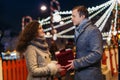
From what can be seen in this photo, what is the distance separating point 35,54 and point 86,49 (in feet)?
2.43

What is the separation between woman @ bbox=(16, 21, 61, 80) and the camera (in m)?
3.65

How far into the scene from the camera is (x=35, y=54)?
370 centimetres

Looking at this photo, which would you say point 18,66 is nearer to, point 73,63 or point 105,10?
point 73,63

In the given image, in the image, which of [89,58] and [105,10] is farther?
[105,10]

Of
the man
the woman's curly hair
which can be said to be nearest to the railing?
the woman's curly hair

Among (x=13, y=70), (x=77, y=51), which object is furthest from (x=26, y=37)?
(x=13, y=70)

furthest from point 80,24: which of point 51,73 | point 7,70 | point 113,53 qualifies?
point 113,53

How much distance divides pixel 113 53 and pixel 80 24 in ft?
27.8

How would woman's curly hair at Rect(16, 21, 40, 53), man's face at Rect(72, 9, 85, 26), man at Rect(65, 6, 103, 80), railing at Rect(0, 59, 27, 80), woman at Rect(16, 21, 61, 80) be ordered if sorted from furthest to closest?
1. railing at Rect(0, 59, 27, 80)
2. woman's curly hair at Rect(16, 21, 40, 53)
3. woman at Rect(16, 21, 61, 80)
4. man's face at Rect(72, 9, 85, 26)
5. man at Rect(65, 6, 103, 80)

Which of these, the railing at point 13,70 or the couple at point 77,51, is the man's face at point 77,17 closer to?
the couple at point 77,51

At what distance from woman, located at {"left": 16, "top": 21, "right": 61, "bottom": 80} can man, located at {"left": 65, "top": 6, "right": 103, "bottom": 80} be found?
0.40 meters

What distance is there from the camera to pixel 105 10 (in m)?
48.0

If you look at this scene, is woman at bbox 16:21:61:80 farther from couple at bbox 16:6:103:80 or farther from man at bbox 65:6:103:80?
man at bbox 65:6:103:80

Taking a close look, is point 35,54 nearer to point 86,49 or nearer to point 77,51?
point 77,51
